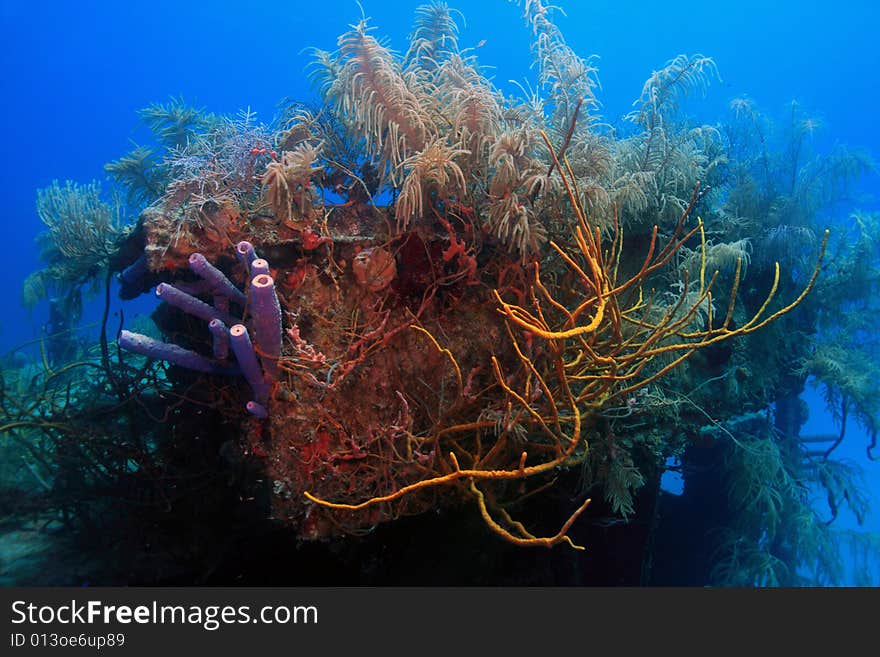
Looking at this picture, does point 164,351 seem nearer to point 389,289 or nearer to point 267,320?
point 267,320

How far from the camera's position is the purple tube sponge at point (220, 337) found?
303 cm

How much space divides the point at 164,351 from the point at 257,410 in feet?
2.73

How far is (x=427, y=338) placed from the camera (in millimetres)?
3469

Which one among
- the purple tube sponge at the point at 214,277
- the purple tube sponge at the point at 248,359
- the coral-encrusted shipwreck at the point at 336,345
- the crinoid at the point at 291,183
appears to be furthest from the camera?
the crinoid at the point at 291,183

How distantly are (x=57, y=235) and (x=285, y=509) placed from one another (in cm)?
401

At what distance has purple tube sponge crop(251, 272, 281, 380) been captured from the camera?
2.70 meters

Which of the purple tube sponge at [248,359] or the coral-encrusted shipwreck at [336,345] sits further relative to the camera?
the coral-encrusted shipwreck at [336,345]

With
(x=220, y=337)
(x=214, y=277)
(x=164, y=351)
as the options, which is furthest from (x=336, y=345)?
(x=164, y=351)

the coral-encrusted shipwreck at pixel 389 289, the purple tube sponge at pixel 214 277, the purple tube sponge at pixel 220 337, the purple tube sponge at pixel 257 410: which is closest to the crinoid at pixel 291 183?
the coral-encrusted shipwreck at pixel 389 289

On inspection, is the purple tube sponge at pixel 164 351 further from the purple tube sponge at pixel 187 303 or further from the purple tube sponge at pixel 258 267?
the purple tube sponge at pixel 258 267

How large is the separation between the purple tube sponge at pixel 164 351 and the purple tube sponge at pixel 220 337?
0.58 ft

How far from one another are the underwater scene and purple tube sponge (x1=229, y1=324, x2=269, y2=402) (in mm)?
25

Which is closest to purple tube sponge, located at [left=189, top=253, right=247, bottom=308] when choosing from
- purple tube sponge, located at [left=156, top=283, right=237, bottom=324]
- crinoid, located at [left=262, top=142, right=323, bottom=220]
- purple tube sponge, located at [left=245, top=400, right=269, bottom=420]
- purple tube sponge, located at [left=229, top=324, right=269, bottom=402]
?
purple tube sponge, located at [left=156, top=283, right=237, bottom=324]

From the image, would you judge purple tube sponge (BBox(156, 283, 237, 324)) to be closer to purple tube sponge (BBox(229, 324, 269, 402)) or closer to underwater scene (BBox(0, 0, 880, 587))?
underwater scene (BBox(0, 0, 880, 587))
